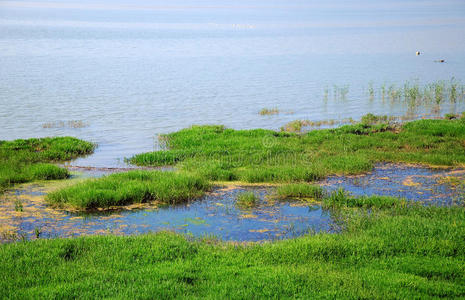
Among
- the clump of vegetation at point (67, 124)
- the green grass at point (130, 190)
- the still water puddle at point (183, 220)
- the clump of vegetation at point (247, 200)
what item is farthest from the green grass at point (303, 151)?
the clump of vegetation at point (67, 124)

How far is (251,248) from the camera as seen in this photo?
839 centimetres

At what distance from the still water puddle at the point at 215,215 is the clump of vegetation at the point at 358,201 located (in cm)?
33

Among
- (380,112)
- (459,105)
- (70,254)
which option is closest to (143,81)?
(380,112)

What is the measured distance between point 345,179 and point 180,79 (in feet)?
82.9

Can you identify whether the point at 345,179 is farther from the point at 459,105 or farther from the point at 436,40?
the point at 436,40

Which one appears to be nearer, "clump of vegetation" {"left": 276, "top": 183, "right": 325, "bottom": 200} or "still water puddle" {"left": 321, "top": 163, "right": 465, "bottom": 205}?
"still water puddle" {"left": 321, "top": 163, "right": 465, "bottom": 205}

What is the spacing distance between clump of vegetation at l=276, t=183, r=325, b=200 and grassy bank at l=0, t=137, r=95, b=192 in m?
6.49

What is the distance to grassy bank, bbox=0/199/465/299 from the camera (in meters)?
6.70

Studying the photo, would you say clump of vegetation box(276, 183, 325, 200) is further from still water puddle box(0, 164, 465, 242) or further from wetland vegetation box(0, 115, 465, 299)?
still water puddle box(0, 164, 465, 242)

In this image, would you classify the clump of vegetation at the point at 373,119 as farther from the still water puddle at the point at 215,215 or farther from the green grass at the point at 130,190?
the green grass at the point at 130,190

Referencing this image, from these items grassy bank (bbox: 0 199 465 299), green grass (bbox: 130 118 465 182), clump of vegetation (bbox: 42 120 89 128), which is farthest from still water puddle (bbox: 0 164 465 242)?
clump of vegetation (bbox: 42 120 89 128)

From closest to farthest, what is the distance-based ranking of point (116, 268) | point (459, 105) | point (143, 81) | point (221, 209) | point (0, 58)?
point (116, 268)
point (221, 209)
point (459, 105)
point (143, 81)
point (0, 58)

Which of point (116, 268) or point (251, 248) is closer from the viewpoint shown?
point (116, 268)

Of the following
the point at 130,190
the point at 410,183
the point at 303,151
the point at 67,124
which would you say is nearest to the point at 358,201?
the point at 410,183
